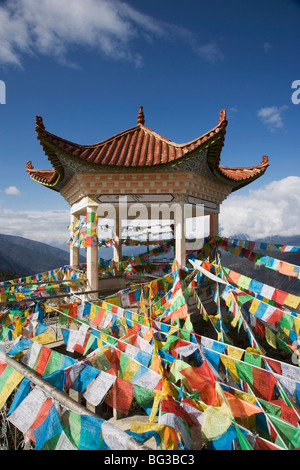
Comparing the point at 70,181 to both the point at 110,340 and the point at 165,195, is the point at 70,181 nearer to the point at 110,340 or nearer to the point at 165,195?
the point at 165,195

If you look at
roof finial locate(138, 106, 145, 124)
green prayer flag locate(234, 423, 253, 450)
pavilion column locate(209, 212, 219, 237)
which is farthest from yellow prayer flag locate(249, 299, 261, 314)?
roof finial locate(138, 106, 145, 124)

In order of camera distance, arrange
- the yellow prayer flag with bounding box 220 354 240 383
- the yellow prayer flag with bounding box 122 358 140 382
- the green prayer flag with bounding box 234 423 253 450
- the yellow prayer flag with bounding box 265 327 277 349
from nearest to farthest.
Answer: the green prayer flag with bounding box 234 423 253 450 → the yellow prayer flag with bounding box 122 358 140 382 → the yellow prayer flag with bounding box 220 354 240 383 → the yellow prayer flag with bounding box 265 327 277 349

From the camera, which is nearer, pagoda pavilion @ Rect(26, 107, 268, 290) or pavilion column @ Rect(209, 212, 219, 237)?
pagoda pavilion @ Rect(26, 107, 268, 290)

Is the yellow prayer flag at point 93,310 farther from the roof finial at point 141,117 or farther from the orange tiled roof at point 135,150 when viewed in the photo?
the roof finial at point 141,117

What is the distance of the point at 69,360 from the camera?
4180 millimetres

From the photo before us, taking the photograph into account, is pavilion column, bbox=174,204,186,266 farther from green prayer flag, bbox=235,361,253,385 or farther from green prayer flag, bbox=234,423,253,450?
green prayer flag, bbox=234,423,253,450

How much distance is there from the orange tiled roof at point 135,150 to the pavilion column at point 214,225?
191cm

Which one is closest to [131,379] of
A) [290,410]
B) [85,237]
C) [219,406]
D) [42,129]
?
[219,406]

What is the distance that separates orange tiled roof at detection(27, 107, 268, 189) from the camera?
29.1ft

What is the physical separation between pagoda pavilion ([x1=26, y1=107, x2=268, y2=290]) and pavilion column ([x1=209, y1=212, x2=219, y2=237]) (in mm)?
1482

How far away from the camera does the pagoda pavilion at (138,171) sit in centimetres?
920

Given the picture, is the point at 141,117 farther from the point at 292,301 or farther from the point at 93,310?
the point at 292,301

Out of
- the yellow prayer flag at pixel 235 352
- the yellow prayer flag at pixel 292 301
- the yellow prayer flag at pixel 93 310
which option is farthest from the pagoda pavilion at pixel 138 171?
the yellow prayer flag at pixel 235 352
